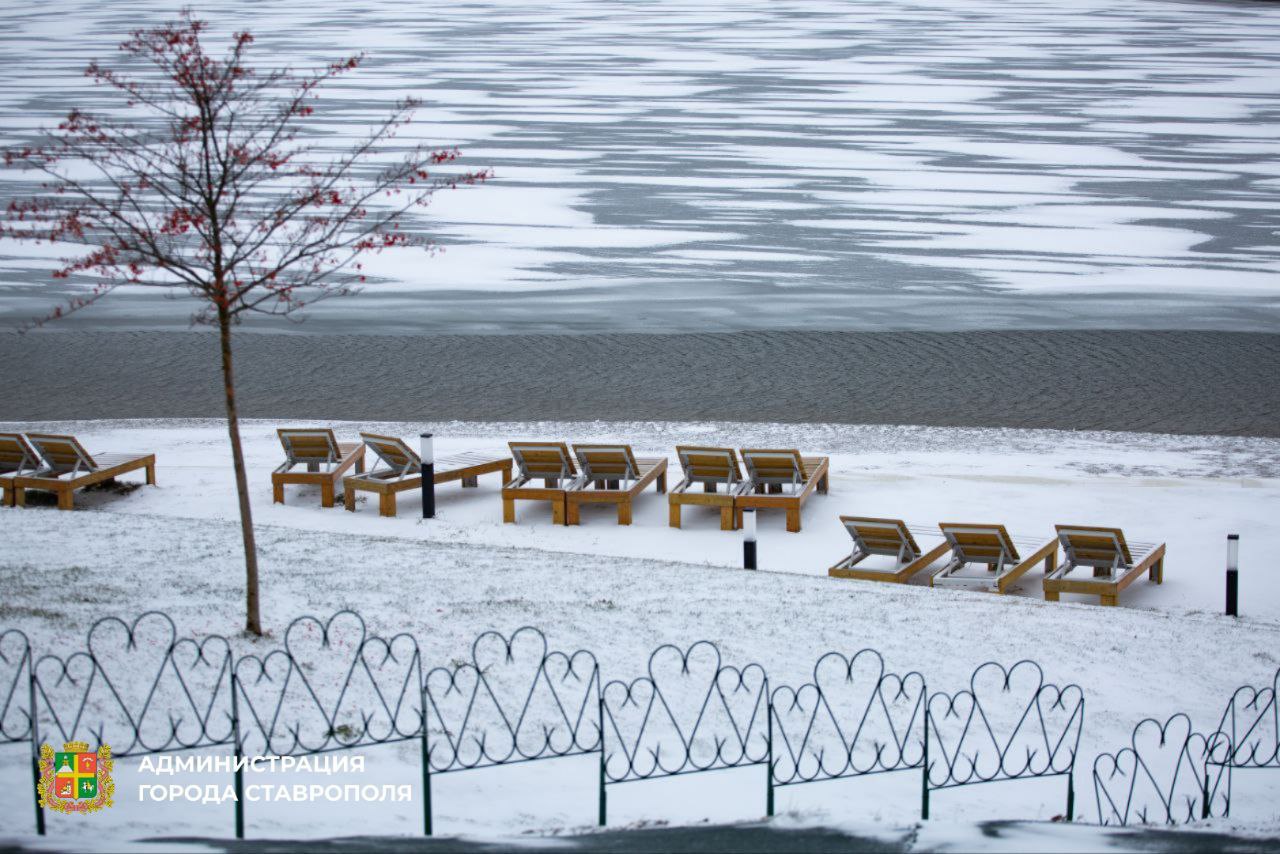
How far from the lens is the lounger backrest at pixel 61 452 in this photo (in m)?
10.8

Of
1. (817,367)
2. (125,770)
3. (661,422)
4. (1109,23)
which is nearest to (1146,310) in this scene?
(817,367)

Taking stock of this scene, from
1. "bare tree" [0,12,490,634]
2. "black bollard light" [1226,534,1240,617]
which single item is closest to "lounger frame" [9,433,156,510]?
"bare tree" [0,12,490,634]

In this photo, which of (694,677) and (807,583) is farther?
(807,583)

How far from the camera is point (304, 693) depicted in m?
6.07

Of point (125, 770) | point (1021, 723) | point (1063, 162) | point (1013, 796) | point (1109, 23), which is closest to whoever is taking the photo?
point (125, 770)

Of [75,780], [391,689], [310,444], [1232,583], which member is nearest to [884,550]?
[1232,583]

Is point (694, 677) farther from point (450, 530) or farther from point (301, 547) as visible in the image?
point (450, 530)

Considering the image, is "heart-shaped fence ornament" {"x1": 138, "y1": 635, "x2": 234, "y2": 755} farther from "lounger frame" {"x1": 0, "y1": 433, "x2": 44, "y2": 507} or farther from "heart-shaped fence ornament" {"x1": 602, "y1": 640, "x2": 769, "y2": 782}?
"lounger frame" {"x1": 0, "y1": 433, "x2": 44, "y2": 507}

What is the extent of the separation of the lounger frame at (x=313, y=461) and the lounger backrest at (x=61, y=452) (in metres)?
1.35

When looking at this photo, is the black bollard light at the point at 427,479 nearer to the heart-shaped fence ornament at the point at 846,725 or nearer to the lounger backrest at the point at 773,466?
the lounger backrest at the point at 773,466

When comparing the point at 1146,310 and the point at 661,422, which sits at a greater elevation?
the point at 1146,310

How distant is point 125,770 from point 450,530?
5.20 m

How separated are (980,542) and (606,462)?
2.90m

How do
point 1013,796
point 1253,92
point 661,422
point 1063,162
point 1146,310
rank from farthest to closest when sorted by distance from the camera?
1. point 1253,92
2. point 1063,162
3. point 1146,310
4. point 661,422
5. point 1013,796
